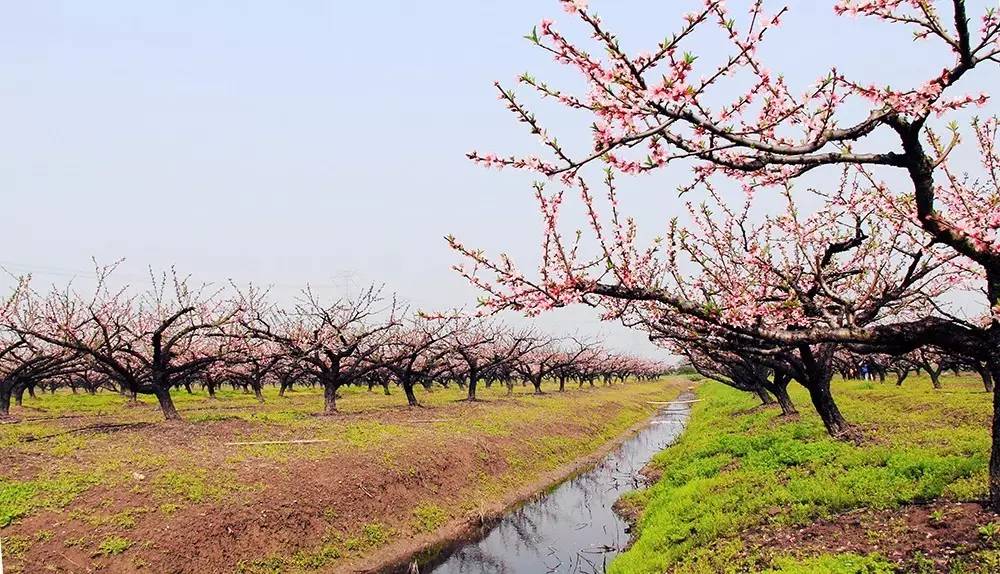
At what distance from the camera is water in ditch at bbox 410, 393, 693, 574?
13.0 meters

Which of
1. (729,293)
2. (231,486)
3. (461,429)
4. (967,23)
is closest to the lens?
(967,23)

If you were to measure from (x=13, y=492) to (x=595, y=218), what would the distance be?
12.6 metres

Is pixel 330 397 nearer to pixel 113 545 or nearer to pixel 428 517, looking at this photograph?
pixel 428 517

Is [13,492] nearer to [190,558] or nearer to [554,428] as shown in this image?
[190,558]

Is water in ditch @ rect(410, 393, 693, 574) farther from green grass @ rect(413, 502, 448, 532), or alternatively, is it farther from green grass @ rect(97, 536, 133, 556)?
green grass @ rect(97, 536, 133, 556)

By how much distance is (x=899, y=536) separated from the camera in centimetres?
768

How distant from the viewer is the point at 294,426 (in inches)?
821

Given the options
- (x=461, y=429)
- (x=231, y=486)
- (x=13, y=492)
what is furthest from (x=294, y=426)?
(x=13, y=492)

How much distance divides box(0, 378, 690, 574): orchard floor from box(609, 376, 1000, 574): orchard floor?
18.2 feet

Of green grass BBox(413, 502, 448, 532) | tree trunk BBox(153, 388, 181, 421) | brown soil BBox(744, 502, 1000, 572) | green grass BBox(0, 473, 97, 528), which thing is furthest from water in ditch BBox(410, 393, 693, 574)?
tree trunk BBox(153, 388, 181, 421)

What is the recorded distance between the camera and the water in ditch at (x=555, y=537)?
13.0 metres

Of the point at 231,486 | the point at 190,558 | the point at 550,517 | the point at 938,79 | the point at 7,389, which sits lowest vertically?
the point at 550,517

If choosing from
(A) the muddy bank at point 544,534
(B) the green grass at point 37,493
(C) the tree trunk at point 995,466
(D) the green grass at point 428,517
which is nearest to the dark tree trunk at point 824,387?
(A) the muddy bank at point 544,534

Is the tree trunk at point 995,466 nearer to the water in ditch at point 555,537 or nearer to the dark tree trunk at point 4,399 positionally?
the water in ditch at point 555,537
